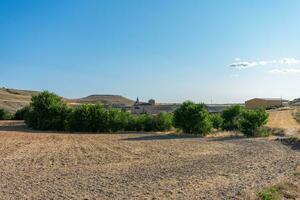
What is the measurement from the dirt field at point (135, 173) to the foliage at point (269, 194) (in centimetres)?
67

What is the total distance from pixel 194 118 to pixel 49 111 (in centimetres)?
1620

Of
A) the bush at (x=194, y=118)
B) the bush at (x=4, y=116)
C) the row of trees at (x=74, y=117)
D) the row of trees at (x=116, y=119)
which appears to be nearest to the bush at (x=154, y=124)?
the row of trees at (x=116, y=119)

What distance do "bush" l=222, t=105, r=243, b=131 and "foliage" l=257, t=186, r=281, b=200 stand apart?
3564 centimetres

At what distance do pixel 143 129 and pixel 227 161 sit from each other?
29747 millimetres

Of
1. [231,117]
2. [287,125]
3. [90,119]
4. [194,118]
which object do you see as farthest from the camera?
[287,125]

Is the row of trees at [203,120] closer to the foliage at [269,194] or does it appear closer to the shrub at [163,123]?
the shrub at [163,123]

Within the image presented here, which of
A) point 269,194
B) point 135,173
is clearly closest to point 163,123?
point 135,173

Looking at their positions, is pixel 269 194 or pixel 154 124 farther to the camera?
pixel 154 124

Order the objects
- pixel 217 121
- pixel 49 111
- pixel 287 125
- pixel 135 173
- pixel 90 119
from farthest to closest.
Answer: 1. pixel 287 125
2. pixel 217 121
3. pixel 49 111
4. pixel 90 119
5. pixel 135 173

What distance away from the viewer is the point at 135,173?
1698cm

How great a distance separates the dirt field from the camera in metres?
13.1

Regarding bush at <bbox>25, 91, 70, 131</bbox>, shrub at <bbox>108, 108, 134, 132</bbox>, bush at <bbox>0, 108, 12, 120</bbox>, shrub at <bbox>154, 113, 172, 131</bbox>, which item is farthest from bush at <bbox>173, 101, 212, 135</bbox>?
bush at <bbox>0, 108, 12, 120</bbox>

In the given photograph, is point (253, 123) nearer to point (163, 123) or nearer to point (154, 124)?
point (163, 123)

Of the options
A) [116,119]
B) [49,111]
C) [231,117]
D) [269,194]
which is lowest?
[269,194]
